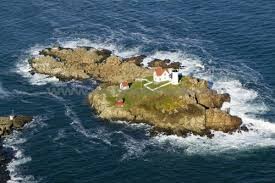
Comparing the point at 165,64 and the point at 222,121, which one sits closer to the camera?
the point at 222,121

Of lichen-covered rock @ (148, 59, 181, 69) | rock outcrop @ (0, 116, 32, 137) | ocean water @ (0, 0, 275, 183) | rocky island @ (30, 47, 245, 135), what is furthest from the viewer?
lichen-covered rock @ (148, 59, 181, 69)

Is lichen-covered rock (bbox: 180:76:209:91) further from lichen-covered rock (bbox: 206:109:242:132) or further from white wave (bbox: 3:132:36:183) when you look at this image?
white wave (bbox: 3:132:36:183)

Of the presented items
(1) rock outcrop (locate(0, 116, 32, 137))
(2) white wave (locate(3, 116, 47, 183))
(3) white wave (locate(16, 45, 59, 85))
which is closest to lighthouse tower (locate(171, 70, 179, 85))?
(2) white wave (locate(3, 116, 47, 183))

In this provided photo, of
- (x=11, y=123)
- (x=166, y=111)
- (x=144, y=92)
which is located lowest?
(x=11, y=123)

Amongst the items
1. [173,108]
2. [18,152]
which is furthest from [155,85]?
[18,152]

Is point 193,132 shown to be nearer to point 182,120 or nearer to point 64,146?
point 182,120

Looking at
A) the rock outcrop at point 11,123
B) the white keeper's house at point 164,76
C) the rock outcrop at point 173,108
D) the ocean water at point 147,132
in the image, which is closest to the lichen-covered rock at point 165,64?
the ocean water at point 147,132

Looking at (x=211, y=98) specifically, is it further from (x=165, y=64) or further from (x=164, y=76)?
(x=165, y=64)
